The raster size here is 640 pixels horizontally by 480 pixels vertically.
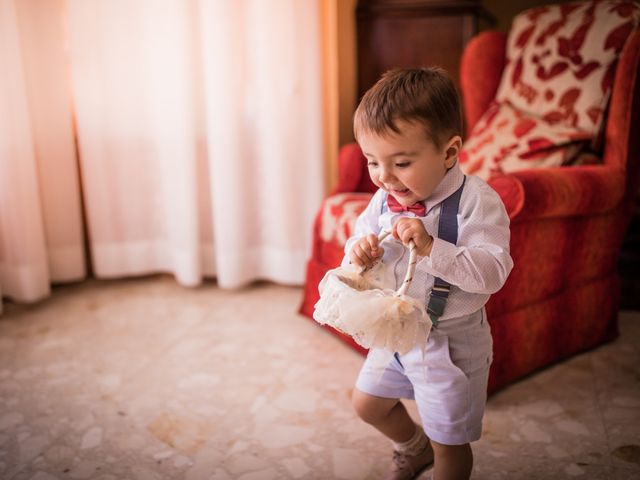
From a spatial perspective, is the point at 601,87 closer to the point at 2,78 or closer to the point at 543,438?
the point at 543,438

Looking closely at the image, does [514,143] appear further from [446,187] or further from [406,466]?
[406,466]

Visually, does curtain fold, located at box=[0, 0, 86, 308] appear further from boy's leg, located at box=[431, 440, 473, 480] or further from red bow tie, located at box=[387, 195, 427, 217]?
boy's leg, located at box=[431, 440, 473, 480]

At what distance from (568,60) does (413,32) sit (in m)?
0.72

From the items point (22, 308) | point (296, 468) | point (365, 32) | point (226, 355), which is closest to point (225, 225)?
point (226, 355)

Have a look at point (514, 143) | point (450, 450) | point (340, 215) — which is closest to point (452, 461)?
point (450, 450)

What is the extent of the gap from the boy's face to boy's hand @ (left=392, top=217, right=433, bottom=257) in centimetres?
7

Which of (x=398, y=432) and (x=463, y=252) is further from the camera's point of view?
(x=398, y=432)

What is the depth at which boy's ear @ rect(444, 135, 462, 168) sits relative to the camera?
92 cm

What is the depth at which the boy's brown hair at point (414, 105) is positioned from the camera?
2.85 feet

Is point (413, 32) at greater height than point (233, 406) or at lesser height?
greater

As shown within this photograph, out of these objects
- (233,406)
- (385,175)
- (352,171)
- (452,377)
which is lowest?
(233,406)

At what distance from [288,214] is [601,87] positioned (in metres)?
1.23

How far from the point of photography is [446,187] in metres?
0.95

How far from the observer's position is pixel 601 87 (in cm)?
171
